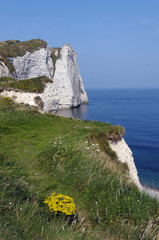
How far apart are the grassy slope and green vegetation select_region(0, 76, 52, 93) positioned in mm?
15479

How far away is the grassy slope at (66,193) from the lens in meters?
5.12

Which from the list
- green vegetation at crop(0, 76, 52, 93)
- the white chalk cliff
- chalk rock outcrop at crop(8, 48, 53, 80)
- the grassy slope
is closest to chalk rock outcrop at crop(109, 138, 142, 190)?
the grassy slope

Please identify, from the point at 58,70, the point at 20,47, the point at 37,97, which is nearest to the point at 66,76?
the point at 58,70

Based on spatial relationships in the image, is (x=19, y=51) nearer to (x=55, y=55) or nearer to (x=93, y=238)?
(x=55, y=55)

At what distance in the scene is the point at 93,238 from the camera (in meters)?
5.36

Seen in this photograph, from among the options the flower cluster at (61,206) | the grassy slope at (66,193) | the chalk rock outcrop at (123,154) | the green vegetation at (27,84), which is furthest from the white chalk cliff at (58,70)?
the flower cluster at (61,206)

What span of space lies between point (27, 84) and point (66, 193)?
23397 mm

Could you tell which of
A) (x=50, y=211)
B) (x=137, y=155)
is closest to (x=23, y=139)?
(x=50, y=211)

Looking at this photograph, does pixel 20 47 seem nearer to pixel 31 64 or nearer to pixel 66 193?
pixel 31 64

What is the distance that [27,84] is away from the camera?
29.0 m

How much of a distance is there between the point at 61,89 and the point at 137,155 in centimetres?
6615

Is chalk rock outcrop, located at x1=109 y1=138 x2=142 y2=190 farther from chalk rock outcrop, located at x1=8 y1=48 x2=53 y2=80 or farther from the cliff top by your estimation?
chalk rock outcrop, located at x1=8 y1=48 x2=53 y2=80

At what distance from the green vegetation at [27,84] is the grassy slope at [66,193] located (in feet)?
50.8

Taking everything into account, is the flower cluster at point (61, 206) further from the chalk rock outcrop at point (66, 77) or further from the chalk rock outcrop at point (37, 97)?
the chalk rock outcrop at point (66, 77)
